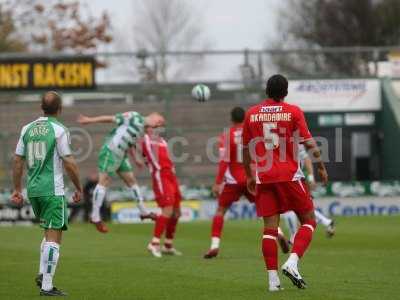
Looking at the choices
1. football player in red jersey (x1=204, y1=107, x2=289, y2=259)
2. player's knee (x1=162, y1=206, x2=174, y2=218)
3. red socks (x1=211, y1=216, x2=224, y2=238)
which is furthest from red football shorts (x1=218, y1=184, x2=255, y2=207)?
player's knee (x1=162, y1=206, x2=174, y2=218)

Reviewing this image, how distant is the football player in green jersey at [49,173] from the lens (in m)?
12.4

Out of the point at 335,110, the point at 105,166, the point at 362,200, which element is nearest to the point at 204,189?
the point at 362,200

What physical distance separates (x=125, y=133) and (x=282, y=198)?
26.6 feet

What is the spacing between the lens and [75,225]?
Result: 30.1 m

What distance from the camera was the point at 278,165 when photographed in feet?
40.8

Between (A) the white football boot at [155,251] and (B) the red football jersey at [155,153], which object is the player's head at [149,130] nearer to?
(B) the red football jersey at [155,153]

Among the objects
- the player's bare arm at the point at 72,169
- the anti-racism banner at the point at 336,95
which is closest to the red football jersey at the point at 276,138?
the player's bare arm at the point at 72,169

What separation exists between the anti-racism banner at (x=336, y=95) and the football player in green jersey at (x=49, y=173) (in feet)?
85.2

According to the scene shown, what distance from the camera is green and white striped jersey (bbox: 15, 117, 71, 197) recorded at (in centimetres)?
1242

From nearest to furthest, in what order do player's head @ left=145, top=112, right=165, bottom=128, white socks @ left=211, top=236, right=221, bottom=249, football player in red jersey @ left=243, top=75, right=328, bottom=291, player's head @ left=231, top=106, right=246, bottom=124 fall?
football player in red jersey @ left=243, top=75, right=328, bottom=291, white socks @ left=211, top=236, right=221, bottom=249, player's head @ left=231, top=106, right=246, bottom=124, player's head @ left=145, top=112, right=165, bottom=128

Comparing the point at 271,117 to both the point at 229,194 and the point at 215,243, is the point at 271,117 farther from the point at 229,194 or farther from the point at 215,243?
the point at 229,194

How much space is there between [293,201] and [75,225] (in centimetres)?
1820

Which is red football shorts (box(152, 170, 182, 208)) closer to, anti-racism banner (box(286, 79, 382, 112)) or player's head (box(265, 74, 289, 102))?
player's head (box(265, 74, 289, 102))

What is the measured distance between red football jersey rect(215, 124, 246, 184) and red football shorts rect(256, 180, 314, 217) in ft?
17.6
